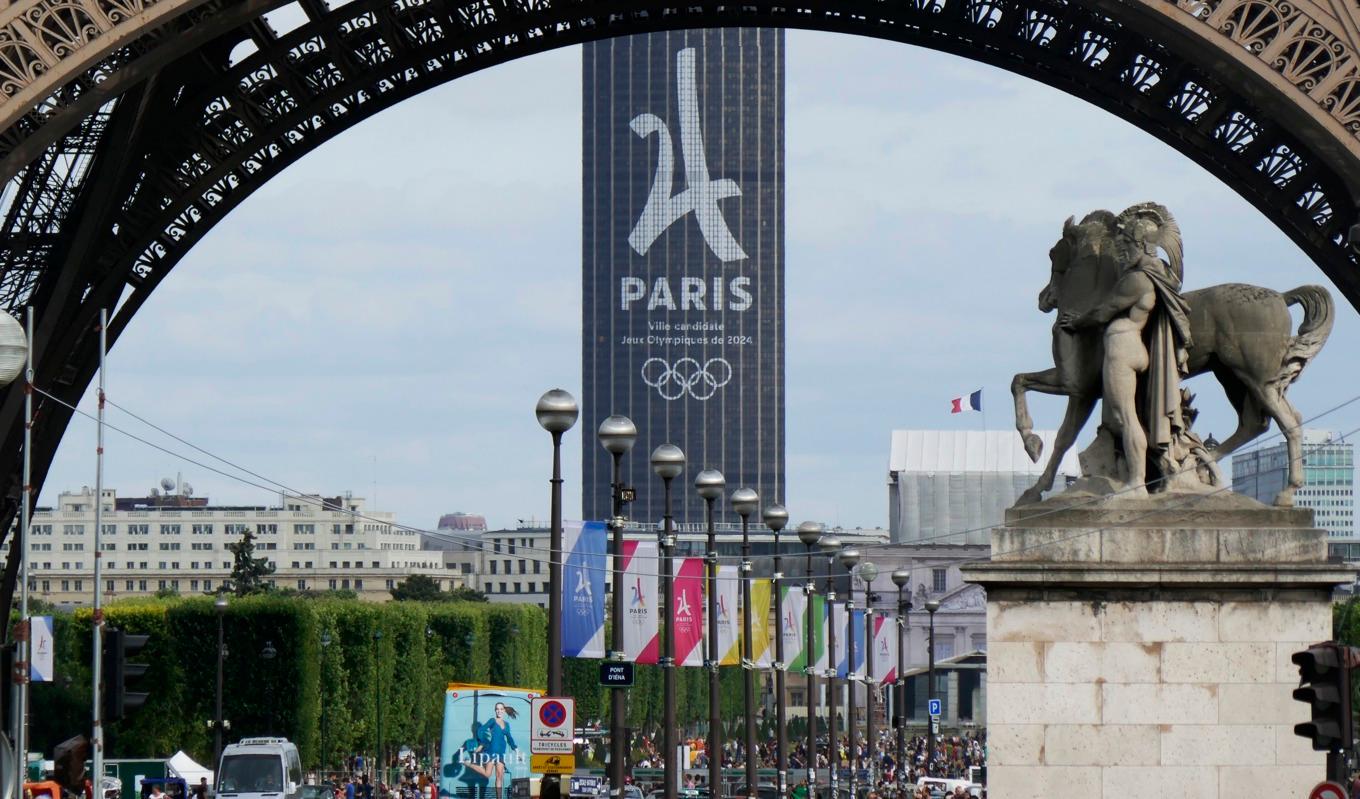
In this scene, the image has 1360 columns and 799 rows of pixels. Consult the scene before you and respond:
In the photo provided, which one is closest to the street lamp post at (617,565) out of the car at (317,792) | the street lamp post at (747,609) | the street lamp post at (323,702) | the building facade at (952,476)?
the street lamp post at (747,609)

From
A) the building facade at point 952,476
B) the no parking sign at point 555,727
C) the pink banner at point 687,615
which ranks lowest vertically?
the no parking sign at point 555,727

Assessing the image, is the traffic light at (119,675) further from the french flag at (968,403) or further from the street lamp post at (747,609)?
the french flag at (968,403)

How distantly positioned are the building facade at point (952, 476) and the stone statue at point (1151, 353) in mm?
125346

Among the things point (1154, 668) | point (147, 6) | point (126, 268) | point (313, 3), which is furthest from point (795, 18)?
point (1154, 668)

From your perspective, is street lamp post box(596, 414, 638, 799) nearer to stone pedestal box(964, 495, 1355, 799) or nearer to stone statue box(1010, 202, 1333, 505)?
stone statue box(1010, 202, 1333, 505)

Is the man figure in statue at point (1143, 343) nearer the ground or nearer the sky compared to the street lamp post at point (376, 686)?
nearer the sky

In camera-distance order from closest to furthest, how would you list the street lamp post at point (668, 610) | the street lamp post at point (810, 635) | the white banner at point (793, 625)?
the street lamp post at point (668, 610), the white banner at point (793, 625), the street lamp post at point (810, 635)

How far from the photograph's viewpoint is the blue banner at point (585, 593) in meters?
29.8

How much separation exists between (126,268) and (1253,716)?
22.2m

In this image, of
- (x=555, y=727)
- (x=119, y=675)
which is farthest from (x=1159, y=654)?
(x=119, y=675)

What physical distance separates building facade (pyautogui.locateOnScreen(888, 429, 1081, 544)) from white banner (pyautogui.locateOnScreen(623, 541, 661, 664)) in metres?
109

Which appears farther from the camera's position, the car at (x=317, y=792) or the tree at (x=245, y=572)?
the tree at (x=245, y=572)

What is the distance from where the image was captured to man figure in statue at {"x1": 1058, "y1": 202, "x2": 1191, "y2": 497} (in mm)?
19844

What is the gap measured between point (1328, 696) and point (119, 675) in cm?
1010
